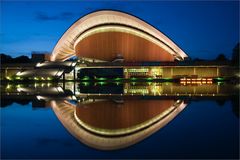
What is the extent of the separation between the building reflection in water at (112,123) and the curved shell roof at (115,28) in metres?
37.8

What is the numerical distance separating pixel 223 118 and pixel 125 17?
40.7m

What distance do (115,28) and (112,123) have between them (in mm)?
42943

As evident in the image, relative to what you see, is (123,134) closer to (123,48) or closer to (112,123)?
(112,123)

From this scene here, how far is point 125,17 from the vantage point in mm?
49469

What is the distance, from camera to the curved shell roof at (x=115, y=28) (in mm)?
49844

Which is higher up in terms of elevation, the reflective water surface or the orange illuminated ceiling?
the orange illuminated ceiling

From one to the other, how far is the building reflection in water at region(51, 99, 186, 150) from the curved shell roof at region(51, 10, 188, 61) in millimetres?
37778

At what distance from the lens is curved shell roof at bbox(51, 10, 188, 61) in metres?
49.8

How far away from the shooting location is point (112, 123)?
9.42 m

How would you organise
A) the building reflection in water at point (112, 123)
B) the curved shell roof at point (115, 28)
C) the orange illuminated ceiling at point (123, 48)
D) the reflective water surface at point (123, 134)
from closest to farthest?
the reflective water surface at point (123, 134), the building reflection in water at point (112, 123), the curved shell roof at point (115, 28), the orange illuminated ceiling at point (123, 48)

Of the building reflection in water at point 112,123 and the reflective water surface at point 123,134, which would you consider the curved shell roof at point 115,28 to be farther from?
the reflective water surface at point 123,134

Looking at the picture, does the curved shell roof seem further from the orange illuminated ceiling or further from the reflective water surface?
the reflective water surface

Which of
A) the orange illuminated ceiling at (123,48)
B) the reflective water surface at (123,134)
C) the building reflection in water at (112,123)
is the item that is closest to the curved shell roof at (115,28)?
the orange illuminated ceiling at (123,48)

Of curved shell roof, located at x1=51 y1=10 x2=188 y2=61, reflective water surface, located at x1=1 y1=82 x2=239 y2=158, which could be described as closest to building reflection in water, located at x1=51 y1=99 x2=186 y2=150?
reflective water surface, located at x1=1 y1=82 x2=239 y2=158
